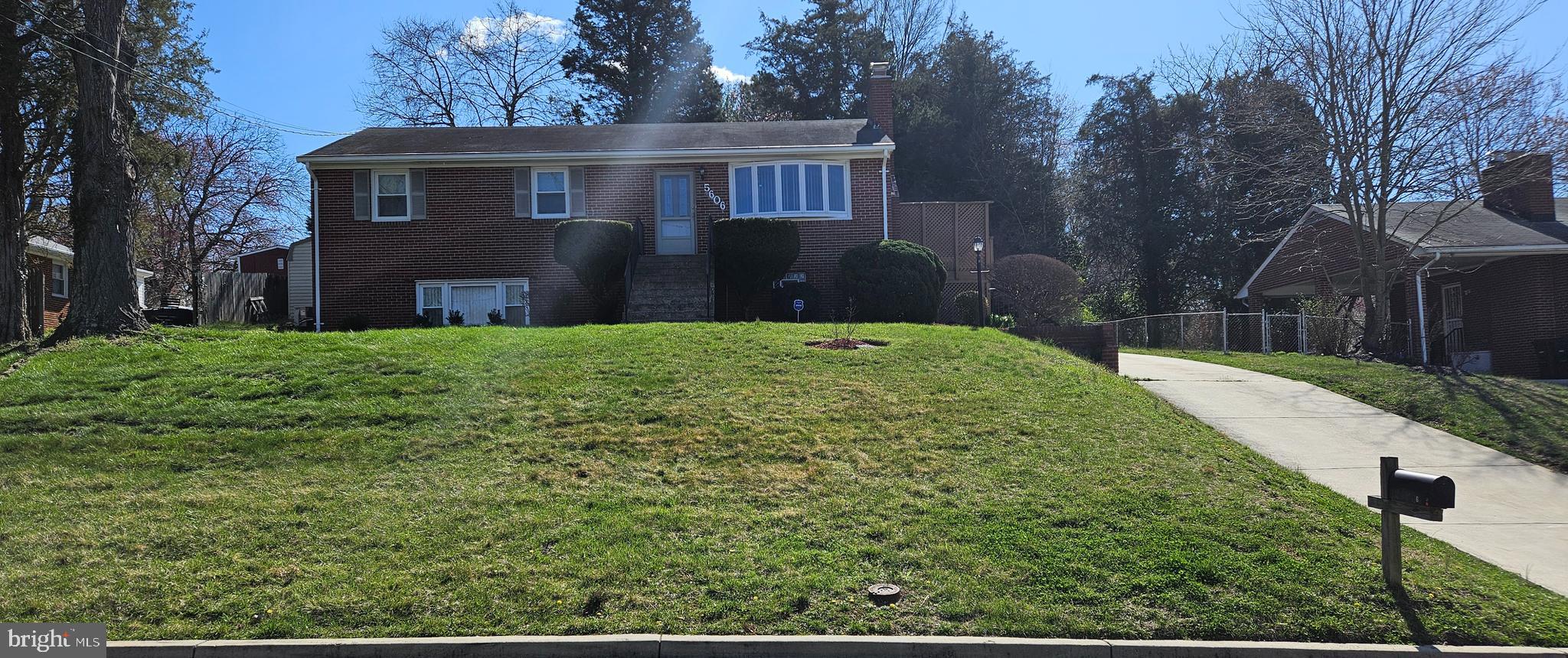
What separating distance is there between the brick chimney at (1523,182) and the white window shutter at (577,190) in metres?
18.1

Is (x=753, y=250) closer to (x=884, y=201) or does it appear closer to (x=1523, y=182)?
(x=884, y=201)

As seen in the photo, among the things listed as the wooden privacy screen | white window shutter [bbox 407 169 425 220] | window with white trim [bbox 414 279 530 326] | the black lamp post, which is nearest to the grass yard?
the black lamp post

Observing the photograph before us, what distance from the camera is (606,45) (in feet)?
137

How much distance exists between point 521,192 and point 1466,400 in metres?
17.5

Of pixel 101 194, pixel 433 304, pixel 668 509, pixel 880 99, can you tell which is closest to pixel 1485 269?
pixel 880 99

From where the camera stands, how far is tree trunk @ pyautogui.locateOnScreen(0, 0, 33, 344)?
15852 millimetres

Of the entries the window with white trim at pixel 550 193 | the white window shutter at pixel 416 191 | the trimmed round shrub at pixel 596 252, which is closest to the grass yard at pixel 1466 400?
the trimmed round shrub at pixel 596 252

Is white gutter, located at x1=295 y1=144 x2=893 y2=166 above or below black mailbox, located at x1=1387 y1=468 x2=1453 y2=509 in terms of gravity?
above

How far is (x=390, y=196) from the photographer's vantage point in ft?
68.9

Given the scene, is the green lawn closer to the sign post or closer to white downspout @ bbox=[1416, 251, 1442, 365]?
the sign post

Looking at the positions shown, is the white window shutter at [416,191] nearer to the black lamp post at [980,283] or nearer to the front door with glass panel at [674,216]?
the front door with glass panel at [674,216]

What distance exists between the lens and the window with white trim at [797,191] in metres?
20.9

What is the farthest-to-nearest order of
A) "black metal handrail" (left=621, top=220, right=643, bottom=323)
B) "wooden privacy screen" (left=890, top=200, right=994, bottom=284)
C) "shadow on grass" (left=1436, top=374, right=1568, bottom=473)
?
"wooden privacy screen" (left=890, top=200, right=994, bottom=284) < "black metal handrail" (left=621, top=220, right=643, bottom=323) < "shadow on grass" (left=1436, top=374, right=1568, bottom=473)

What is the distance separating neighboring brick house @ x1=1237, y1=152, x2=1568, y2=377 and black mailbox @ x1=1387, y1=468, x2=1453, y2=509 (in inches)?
621
